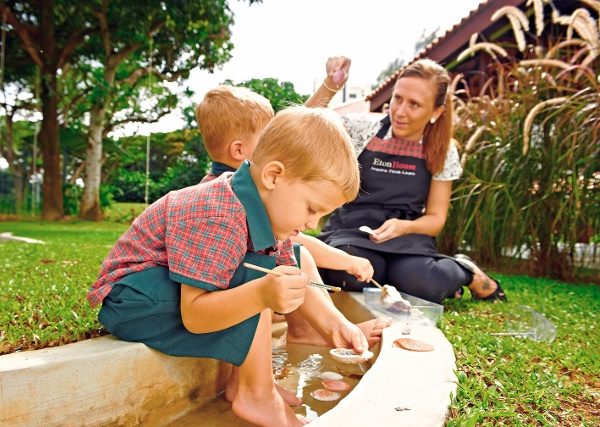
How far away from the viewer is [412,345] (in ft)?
5.60

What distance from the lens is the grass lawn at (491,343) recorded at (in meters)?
1.41

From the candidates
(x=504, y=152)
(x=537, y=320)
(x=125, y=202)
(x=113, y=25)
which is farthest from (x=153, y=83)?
(x=537, y=320)

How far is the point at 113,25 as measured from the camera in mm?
12969

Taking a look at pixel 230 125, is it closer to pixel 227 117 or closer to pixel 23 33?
pixel 227 117

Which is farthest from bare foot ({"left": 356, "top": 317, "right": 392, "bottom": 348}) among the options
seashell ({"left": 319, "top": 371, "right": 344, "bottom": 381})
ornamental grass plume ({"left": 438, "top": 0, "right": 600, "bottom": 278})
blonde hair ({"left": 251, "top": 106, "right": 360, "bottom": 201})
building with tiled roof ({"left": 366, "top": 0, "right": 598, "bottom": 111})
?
building with tiled roof ({"left": 366, "top": 0, "right": 598, "bottom": 111})

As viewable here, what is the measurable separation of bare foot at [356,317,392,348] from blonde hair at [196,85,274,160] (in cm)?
92

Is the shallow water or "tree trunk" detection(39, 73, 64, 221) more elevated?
"tree trunk" detection(39, 73, 64, 221)

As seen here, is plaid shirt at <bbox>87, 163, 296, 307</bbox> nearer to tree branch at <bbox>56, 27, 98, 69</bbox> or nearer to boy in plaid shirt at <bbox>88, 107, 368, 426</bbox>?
boy in plaid shirt at <bbox>88, 107, 368, 426</bbox>

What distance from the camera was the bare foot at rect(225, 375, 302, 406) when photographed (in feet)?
5.64

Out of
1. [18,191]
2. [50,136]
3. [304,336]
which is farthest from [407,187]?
[18,191]

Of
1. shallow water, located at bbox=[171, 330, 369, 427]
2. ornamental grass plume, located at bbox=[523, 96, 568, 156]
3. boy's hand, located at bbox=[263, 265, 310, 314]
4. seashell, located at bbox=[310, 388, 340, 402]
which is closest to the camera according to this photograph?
boy's hand, located at bbox=[263, 265, 310, 314]

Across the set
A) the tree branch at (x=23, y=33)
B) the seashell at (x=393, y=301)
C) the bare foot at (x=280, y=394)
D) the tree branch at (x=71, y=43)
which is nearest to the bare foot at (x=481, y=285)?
the seashell at (x=393, y=301)

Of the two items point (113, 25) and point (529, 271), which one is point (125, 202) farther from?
point (529, 271)

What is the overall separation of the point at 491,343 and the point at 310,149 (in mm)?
1113
